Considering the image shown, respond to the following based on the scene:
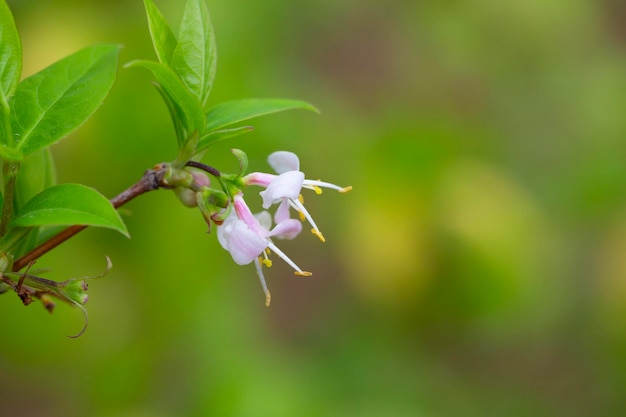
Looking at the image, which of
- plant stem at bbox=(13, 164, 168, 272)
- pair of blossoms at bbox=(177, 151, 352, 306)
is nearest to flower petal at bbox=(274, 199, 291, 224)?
pair of blossoms at bbox=(177, 151, 352, 306)

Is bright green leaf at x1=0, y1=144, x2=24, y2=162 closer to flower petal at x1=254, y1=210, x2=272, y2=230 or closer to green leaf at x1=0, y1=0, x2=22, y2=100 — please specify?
green leaf at x1=0, y1=0, x2=22, y2=100

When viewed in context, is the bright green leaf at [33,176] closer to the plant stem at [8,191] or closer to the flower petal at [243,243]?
the plant stem at [8,191]

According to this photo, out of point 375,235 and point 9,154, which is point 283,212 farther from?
point 375,235

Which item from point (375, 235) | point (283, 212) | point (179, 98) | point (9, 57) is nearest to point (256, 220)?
point (283, 212)

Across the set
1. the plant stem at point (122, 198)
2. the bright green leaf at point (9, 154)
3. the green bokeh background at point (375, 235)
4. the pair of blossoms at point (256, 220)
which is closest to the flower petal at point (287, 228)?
the pair of blossoms at point (256, 220)

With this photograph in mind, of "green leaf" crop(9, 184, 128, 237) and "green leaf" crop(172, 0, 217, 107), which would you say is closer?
"green leaf" crop(9, 184, 128, 237)

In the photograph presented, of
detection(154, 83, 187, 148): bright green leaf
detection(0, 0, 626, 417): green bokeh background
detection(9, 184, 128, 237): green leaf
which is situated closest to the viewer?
detection(9, 184, 128, 237): green leaf

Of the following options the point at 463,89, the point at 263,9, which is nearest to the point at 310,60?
the point at 463,89
